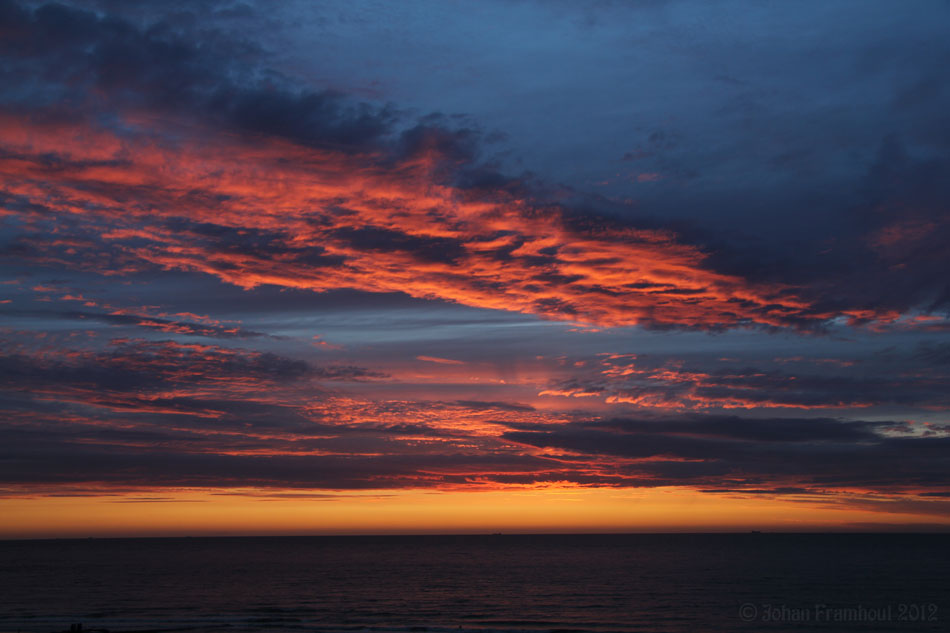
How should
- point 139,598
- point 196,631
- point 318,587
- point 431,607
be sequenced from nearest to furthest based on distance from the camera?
point 196,631 < point 431,607 < point 139,598 < point 318,587

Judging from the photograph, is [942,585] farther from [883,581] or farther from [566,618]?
[566,618]

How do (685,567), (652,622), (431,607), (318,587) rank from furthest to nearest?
(685,567) → (318,587) → (431,607) → (652,622)

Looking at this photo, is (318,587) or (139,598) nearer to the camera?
(139,598)

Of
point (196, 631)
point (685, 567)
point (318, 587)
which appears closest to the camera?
point (196, 631)

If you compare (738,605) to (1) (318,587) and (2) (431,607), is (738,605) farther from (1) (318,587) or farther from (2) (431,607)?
(1) (318,587)

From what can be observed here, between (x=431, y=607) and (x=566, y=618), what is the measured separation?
575 inches

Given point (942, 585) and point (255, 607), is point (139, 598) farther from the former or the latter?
point (942, 585)

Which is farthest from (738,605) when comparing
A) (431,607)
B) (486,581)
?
(486,581)

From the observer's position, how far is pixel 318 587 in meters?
90.7

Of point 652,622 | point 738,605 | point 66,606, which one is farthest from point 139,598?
point 738,605

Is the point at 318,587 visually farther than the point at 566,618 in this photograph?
Yes

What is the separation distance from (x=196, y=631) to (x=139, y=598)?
3025cm

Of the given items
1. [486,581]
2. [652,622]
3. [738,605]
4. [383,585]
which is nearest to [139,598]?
[383,585]

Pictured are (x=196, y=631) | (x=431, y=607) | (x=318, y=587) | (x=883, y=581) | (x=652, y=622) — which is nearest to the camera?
(x=196, y=631)
